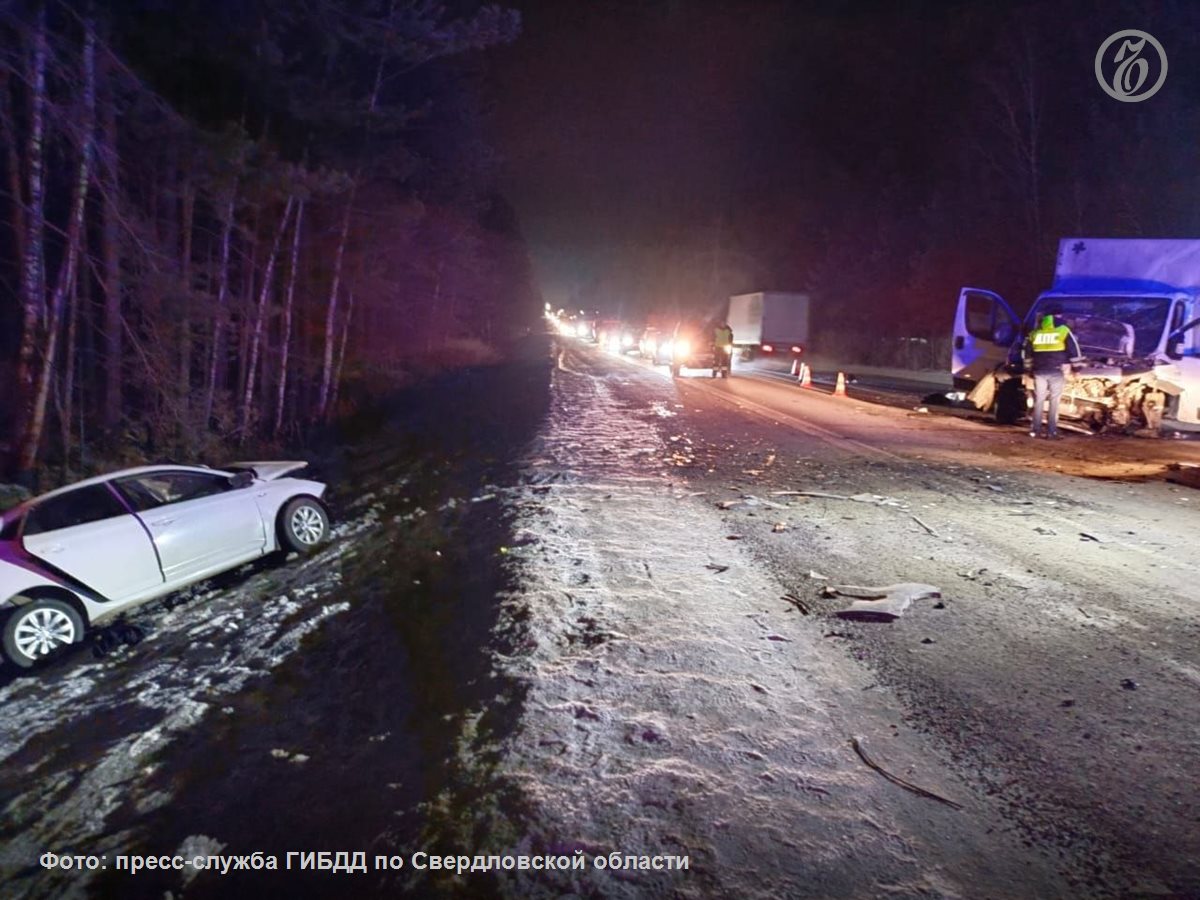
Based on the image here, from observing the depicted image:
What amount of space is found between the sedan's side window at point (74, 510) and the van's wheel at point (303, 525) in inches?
62.1

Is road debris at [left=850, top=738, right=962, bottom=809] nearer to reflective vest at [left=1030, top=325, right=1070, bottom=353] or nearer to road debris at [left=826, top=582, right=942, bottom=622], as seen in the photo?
road debris at [left=826, top=582, right=942, bottom=622]

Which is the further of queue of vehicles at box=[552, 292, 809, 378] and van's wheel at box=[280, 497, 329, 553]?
queue of vehicles at box=[552, 292, 809, 378]

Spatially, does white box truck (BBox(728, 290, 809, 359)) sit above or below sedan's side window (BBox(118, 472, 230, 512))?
above

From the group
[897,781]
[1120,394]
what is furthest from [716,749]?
[1120,394]

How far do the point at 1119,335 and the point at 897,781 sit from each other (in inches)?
540

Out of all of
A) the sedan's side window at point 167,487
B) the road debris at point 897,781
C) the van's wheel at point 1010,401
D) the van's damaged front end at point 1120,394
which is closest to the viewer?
the road debris at point 897,781

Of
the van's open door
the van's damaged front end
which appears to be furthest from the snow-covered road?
the van's open door

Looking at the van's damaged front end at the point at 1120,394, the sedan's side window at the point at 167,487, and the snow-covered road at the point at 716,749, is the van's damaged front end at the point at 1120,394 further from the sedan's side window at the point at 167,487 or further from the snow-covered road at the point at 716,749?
the sedan's side window at the point at 167,487

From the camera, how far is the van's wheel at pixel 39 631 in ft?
17.8

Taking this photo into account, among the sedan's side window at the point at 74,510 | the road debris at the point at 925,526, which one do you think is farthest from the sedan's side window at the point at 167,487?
the road debris at the point at 925,526

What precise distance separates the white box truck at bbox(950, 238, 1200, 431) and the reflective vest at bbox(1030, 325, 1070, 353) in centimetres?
131

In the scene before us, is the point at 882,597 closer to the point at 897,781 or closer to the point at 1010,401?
the point at 897,781

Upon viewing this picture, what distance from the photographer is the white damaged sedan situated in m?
5.64

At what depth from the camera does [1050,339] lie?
12477 mm
